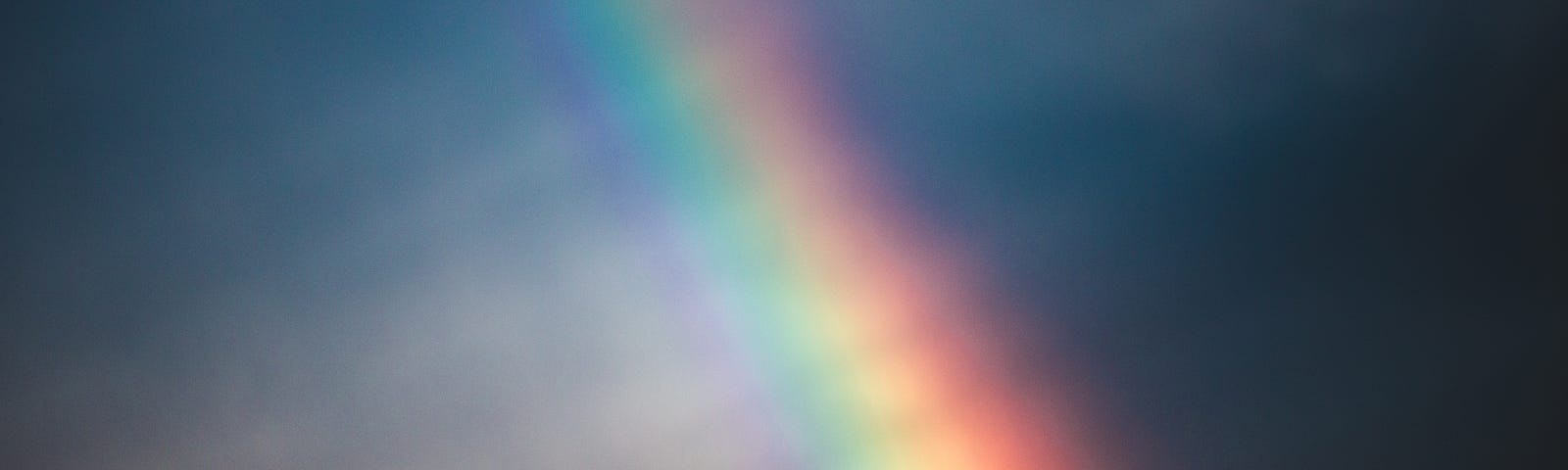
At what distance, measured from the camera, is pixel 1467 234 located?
3248 millimetres

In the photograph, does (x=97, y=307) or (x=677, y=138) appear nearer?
(x=97, y=307)

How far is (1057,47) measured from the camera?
3148 millimetres

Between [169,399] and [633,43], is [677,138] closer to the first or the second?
[633,43]

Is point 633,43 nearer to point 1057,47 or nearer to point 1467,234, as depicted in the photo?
point 1057,47

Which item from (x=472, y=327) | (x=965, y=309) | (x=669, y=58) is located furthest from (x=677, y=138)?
(x=965, y=309)

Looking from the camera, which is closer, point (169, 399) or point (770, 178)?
point (169, 399)

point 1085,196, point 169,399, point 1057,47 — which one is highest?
point 1057,47

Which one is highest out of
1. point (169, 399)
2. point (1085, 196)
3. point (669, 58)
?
point (669, 58)

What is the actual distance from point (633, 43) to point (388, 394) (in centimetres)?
143

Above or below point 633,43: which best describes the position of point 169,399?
below

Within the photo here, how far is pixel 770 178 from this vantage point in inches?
138

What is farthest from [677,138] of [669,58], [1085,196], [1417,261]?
[1417,261]

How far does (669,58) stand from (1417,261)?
2580 millimetres

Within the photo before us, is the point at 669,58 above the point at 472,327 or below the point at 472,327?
above
